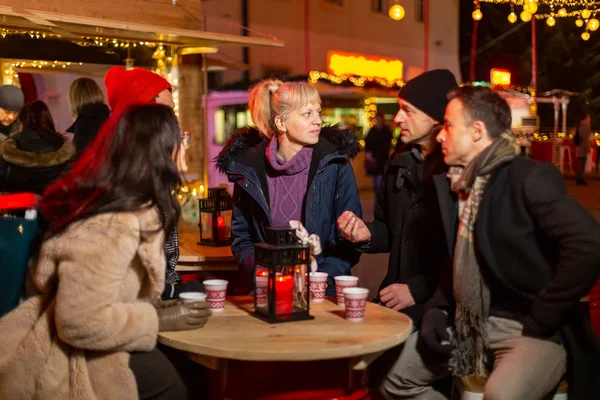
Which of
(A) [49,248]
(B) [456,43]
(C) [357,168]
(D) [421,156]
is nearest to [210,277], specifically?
(D) [421,156]

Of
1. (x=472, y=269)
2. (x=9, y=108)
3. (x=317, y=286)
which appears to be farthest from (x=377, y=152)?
(x=472, y=269)

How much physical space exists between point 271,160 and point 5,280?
162 centimetres

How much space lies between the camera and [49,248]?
3365 mm

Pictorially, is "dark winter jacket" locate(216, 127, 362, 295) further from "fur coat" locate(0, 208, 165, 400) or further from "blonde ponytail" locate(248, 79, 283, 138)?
"fur coat" locate(0, 208, 165, 400)

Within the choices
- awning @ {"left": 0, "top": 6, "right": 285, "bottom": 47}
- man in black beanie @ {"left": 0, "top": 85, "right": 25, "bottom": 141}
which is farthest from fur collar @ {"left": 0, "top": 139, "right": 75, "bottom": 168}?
awning @ {"left": 0, "top": 6, "right": 285, "bottom": 47}

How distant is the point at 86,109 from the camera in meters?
6.52

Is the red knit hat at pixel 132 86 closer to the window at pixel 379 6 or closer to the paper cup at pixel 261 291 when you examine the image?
the paper cup at pixel 261 291

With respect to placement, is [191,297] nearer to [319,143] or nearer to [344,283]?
[344,283]

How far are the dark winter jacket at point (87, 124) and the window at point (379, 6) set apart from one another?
15349 mm

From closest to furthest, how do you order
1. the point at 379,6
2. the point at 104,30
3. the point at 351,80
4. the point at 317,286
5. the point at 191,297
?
the point at 191,297 < the point at 317,286 < the point at 104,30 < the point at 351,80 < the point at 379,6

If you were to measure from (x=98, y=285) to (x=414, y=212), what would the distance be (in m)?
2.02

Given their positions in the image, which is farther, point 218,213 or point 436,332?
point 218,213

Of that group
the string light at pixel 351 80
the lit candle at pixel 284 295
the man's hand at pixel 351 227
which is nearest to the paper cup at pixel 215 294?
the lit candle at pixel 284 295

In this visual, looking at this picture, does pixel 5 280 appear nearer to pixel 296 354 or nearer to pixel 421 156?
pixel 296 354
